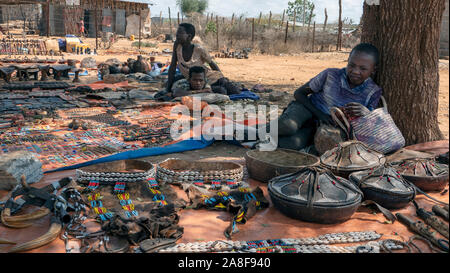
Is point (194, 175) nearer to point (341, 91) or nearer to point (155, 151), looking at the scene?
point (155, 151)

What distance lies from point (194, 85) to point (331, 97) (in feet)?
10.9

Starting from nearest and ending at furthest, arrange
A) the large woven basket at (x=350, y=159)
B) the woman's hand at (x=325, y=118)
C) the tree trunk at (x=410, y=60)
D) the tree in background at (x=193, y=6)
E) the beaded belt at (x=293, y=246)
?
1. the beaded belt at (x=293, y=246)
2. the large woven basket at (x=350, y=159)
3. the tree trunk at (x=410, y=60)
4. the woman's hand at (x=325, y=118)
5. the tree in background at (x=193, y=6)

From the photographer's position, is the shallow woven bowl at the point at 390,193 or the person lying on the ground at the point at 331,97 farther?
the person lying on the ground at the point at 331,97

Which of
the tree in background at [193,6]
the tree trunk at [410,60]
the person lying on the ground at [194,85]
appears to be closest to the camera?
the tree trunk at [410,60]

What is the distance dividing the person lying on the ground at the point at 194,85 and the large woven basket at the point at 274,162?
3418mm

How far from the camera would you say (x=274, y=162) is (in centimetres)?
332

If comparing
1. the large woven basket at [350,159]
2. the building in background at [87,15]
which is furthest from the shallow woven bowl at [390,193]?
the building in background at [87,15]

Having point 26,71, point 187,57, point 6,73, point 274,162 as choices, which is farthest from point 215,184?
point 26,71

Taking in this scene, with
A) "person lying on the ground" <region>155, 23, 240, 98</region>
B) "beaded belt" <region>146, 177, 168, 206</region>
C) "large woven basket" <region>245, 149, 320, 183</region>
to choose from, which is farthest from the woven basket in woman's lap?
"person lying on the ground" <region>155, 23, 240, 98</region>

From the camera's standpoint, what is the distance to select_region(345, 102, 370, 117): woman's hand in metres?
3.56

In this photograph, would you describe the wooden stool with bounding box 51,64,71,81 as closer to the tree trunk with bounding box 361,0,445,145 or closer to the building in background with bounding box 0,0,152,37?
the tree trunk with bounding box 361,0,445,145

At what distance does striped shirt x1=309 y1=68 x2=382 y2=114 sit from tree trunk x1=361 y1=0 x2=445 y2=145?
0.26 metres

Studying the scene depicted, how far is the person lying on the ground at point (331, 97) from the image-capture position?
360cm

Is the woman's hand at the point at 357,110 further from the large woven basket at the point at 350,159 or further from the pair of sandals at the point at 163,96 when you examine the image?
the pair of sandals at the point at 163,96
